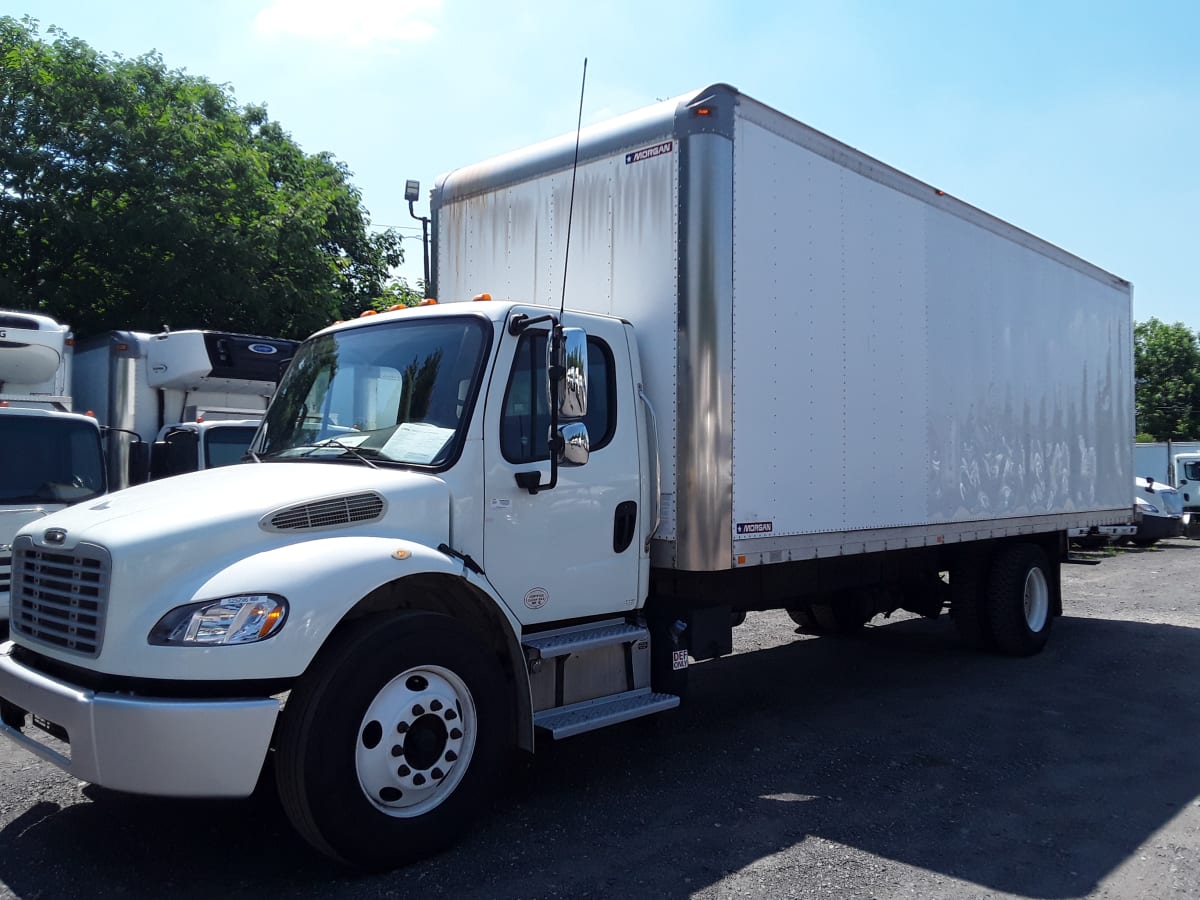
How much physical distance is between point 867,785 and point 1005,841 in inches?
36.2

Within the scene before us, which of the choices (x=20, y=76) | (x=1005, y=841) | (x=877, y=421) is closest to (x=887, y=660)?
(x=877, y=421)

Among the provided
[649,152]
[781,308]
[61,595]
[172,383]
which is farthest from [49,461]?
[781,308]

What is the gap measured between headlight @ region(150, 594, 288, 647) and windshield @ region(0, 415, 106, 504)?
5.59m

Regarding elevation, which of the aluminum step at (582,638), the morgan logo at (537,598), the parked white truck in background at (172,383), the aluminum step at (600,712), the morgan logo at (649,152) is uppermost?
the morgan logo at (649,152)

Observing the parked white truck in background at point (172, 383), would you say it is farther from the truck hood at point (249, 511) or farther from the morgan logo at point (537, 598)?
the morgan logo at point (537, 598)

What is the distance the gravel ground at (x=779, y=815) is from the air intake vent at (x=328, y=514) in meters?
1.47

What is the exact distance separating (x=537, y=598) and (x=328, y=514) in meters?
1.25

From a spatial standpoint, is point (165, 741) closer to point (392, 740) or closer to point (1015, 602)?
point (392, 740)

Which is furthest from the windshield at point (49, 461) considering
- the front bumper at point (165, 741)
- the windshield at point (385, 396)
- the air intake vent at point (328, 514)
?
the air intake vent at point (328, 514)

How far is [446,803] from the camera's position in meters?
4.37

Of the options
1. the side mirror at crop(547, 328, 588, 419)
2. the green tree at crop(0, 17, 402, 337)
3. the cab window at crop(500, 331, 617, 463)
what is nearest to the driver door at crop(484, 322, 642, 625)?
the cab window at crop(500, 331, 617, 463)

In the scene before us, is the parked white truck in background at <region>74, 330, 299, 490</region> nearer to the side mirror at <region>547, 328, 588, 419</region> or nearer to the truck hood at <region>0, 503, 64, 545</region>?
the truck hood at <region>0, 503, 64, 545</region>

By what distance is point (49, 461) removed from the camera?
8641 mm

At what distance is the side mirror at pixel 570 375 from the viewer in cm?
479
